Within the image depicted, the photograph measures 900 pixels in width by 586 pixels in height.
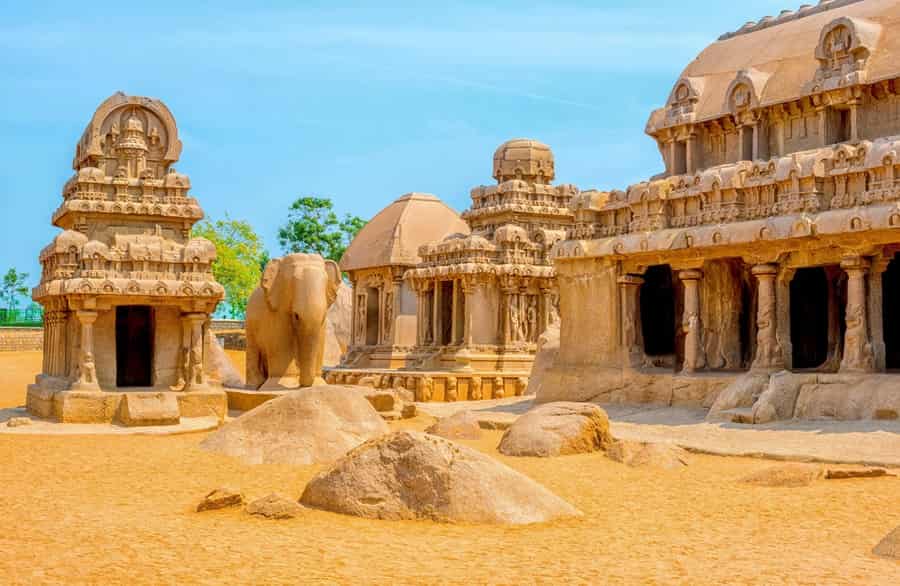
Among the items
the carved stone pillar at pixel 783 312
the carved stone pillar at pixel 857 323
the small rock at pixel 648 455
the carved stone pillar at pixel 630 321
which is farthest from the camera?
the carved stone pillar at pixel 630 321

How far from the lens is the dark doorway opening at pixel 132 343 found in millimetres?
19953

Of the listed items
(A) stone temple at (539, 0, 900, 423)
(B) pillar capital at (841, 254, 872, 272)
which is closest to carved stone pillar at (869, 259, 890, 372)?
(A) stone temple at (539, 0, 900, 423)

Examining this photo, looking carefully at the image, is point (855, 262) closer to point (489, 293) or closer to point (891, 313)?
point (891, 313)

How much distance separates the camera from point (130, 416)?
16234 millimetres

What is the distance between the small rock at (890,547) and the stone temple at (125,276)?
440 inches

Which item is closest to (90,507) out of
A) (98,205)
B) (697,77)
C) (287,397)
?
(287,397)

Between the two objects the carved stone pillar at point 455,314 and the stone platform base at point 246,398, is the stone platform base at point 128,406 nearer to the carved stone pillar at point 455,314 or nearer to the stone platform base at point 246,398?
the stone platform base at point 246,398

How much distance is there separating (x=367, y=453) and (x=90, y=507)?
2.47 m

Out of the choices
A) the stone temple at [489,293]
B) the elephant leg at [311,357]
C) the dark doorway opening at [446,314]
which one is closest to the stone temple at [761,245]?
the elephant leg at [311,357]

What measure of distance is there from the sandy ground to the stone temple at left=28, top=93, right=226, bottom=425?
4.83 m

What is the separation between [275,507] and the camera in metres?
9.16

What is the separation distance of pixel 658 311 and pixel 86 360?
1064cm

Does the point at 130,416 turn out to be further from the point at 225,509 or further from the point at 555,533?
the point at 555,533

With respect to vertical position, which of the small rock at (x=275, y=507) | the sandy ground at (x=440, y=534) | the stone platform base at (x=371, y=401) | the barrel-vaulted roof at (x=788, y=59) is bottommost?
the sandy ground at (x=440, y=534)
